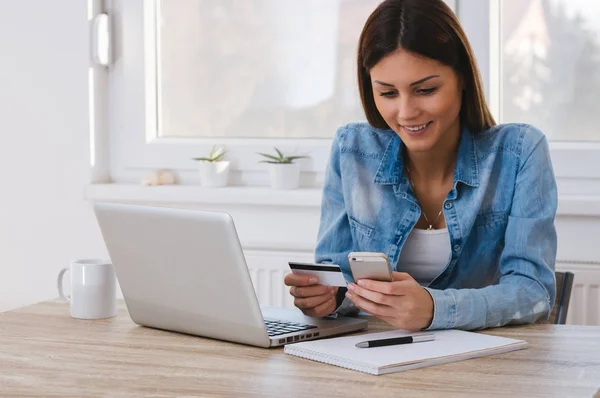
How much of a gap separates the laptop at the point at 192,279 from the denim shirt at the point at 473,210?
A: 31 cm

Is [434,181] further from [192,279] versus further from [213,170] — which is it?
[213,170]

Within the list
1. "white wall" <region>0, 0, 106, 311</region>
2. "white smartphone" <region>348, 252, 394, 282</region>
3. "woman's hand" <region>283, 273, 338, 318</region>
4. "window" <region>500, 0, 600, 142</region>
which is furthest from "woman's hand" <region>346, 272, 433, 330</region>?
"white wall" <region>0, 0, 106, 311</region>

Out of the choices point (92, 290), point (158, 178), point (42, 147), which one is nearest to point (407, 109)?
point (92, 290)

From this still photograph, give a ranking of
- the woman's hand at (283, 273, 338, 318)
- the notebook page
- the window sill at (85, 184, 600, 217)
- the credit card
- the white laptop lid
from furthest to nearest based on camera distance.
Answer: the window sill at (85, 184, 600, 217)
the woman's hand at (283, 273, 338, 318)
the credit card
the white laptop lid
the notebook page

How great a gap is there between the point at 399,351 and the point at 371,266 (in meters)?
0.17

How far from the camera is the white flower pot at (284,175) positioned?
271 centimetres

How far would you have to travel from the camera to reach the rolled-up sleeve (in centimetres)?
154

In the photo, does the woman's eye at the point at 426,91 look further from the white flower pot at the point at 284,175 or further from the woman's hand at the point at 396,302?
the white flower pot at the point at 284,175

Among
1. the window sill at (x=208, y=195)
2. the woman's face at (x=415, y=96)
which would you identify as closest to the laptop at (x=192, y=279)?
the woman's face at (x=415, y=96)

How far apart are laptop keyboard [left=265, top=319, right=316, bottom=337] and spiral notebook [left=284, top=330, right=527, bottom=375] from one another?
81mm

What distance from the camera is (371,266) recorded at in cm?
148

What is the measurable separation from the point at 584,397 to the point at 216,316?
0.57 meters

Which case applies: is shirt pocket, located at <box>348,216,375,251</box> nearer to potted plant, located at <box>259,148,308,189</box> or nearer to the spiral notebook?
the spiral notebook

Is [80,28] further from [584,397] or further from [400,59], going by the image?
[584,397]
